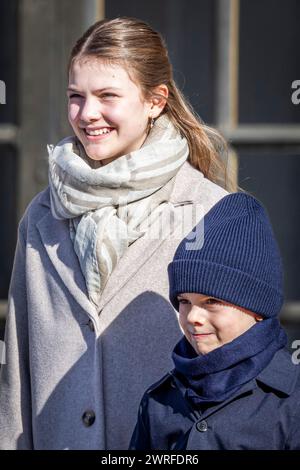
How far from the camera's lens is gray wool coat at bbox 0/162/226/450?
8.34 feet

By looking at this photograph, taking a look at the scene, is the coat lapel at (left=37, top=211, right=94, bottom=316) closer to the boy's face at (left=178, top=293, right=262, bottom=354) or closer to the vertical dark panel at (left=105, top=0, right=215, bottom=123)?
the boy's face at (left=178, top=293, right=262, bottom=354)

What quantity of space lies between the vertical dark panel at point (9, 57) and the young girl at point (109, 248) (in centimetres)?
126

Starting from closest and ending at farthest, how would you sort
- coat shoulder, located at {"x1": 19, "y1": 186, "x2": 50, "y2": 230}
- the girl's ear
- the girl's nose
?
the girl's nose → the girl's ear → coat shoulder, located at {"x1": 19, "y1": 186, "x2": 50, "y2": 230}

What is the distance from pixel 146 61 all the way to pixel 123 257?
1.55 ft

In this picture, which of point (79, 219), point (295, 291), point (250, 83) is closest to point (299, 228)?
point (295, 291)

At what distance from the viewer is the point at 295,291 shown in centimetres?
383

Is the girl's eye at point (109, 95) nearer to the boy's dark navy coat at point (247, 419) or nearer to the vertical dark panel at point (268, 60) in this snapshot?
the boy's dark navy coat at point (247, 419)

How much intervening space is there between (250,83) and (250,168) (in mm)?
299

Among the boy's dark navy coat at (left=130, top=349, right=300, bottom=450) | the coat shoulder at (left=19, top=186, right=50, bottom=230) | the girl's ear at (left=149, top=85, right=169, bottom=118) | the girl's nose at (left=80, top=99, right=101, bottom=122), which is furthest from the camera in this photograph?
the coat shoulder at (left=19, top=186, right=50, bottom=230)

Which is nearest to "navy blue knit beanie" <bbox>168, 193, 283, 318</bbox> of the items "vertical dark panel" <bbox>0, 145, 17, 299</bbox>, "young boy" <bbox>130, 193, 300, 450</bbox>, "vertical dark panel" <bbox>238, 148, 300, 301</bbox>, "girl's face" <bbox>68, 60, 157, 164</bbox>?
"young boy" <bbox>130, 193, 300, 450</bbox>

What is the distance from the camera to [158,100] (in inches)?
104

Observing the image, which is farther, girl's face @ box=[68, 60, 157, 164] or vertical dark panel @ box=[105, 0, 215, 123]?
vertical dark panel @ box=[105, 0, 215, 123]

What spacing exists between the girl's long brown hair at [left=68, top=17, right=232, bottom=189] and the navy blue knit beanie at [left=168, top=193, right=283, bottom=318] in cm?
46

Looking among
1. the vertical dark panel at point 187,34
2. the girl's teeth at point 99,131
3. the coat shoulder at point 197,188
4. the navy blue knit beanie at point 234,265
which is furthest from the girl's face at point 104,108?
the vertical dark panel at point 187,34
